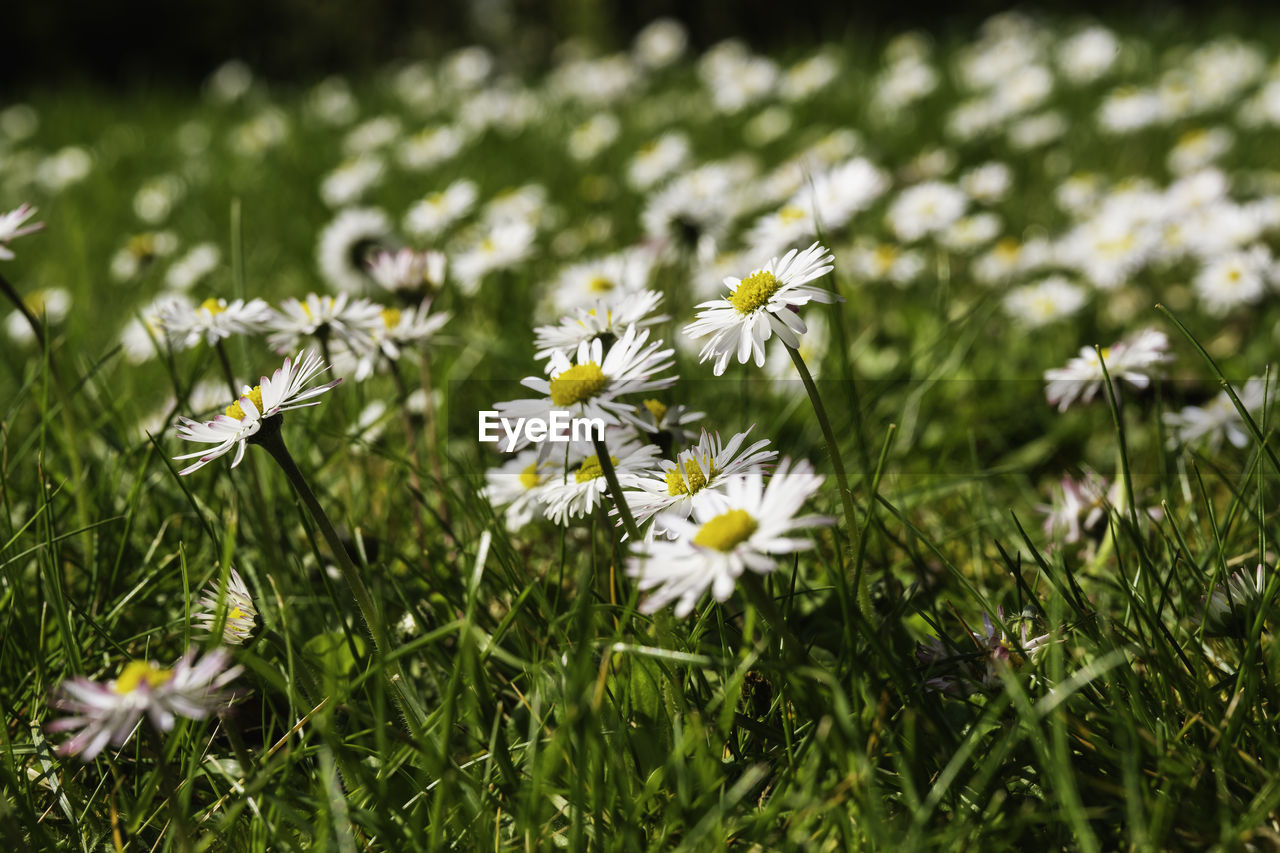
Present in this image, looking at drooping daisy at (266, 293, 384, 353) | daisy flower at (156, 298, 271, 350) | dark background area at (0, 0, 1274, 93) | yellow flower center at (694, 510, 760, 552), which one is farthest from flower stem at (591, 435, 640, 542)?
dark background area at (0, 0, 1274, 93)

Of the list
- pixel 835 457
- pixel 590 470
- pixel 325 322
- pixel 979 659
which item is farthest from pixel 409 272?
pixel 979 659

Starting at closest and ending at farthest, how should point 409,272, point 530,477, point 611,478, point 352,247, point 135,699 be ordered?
point 135,699, point 611,478, point 530,477, point 409,272, point 352,247

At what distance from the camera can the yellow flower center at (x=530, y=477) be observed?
125 cm

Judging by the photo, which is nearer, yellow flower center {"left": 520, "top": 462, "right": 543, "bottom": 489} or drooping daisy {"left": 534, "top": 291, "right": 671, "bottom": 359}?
drooping daisy {"left": 534, "top": 291, "right": 671, "bottom": 359}

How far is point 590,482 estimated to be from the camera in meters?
1.04

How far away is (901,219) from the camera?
260 centimetres

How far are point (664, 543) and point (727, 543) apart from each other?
5cm

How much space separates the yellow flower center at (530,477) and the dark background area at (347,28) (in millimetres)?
9133

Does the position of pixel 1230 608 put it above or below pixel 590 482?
below

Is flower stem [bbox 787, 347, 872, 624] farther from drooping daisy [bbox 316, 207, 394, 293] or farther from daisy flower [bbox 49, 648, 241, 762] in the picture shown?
drooping daisy [bbox 316, 207, 394, 293]

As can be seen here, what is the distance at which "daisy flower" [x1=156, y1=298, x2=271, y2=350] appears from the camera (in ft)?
4.12

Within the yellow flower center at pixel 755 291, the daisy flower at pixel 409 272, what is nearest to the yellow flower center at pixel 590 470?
the yellow flower center at pixel 755 291

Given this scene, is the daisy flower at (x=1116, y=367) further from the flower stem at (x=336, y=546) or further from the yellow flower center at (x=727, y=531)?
the flower stem at (x=336, y=546)

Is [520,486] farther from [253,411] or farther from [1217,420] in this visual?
[1217,420]
